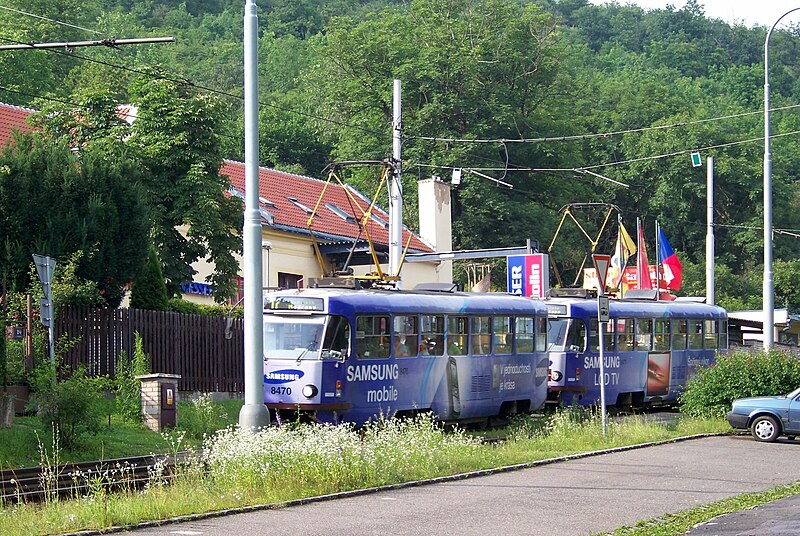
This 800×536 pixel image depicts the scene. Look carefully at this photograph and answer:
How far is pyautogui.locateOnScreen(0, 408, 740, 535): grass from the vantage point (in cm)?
1211

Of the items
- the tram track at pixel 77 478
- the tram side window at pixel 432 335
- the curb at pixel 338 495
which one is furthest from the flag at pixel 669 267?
the tram track at pixel 77 478

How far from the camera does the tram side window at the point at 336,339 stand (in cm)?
2167

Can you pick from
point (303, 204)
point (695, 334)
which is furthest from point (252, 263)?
point (303, 204)

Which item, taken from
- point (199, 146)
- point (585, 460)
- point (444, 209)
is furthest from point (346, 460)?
point (444, 209)

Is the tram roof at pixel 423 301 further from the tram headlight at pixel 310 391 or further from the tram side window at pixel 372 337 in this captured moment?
the tram headlight at pixel 310 391

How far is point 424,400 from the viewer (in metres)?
23.8

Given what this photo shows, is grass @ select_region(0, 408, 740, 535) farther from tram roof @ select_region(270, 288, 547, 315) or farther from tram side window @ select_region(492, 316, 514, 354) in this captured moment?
tram side window @ select_region(492, 316, 514, 354)

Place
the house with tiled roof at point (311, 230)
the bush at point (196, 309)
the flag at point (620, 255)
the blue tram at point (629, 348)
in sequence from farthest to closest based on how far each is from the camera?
the flag at point (620, 255)
the house with tiled roof at point (311, 230)
the bush at point (196, 309)
the blue tram at point (629, 348)

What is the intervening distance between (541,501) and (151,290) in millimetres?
19168

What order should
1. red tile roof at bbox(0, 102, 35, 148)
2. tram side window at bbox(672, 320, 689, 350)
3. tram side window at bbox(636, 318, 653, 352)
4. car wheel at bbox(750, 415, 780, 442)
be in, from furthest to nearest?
red tile roof at bbox(0, 102, 35, 148)
tram side window at bbox(672, 320, 689, 350)
tram side window at bbox(636, 318, 653, 352)
car wheel at bbox(750, 415, 780, 442)

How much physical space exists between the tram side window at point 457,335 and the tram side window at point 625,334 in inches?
282

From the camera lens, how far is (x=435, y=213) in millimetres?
52156

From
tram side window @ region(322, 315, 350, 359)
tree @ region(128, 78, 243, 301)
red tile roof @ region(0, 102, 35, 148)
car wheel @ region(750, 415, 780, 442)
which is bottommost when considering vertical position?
car wheel @ region(750, 415, 780, 442)

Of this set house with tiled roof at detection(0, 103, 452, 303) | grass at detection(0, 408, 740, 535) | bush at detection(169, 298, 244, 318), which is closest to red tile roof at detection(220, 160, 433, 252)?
house with tiled roof at detection(0, 103, 452, 303)
